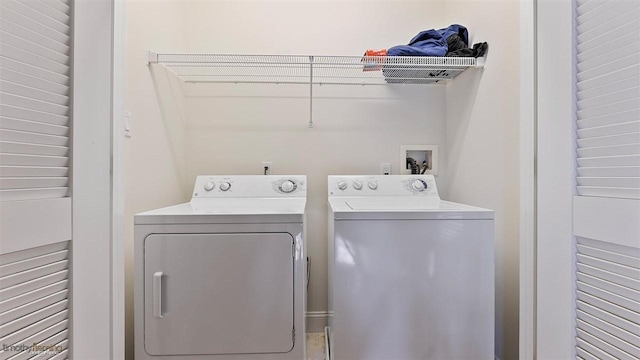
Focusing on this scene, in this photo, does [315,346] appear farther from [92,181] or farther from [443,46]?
[443,46]

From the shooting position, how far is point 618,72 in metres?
0.68

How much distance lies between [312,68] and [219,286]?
1483 millimetres

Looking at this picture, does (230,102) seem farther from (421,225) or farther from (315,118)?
(421,225)

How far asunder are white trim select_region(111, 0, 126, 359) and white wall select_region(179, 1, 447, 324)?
3.11 feet

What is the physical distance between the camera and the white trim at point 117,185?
94 centimetres

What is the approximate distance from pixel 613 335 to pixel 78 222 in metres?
1.53

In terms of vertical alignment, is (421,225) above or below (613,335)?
above

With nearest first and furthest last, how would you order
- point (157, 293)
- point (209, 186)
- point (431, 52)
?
1. point (157, 293)
2. point (431, 52)
3. point (209, 186)

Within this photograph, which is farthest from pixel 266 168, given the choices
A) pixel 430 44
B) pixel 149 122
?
pixel 430 44

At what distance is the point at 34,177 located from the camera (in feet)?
2.13

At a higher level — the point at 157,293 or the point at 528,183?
the point at 528,183

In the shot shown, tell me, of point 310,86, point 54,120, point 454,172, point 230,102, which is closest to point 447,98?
point 454,172

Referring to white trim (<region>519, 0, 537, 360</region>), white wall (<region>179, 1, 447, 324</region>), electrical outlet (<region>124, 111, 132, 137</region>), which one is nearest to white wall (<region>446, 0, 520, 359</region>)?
white trim (<region>519, 0, 537, 360</region>)

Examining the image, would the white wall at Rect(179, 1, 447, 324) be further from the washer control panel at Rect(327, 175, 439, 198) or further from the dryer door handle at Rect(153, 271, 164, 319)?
the dryer door handle at Rect(153, 271, 164, 319)
